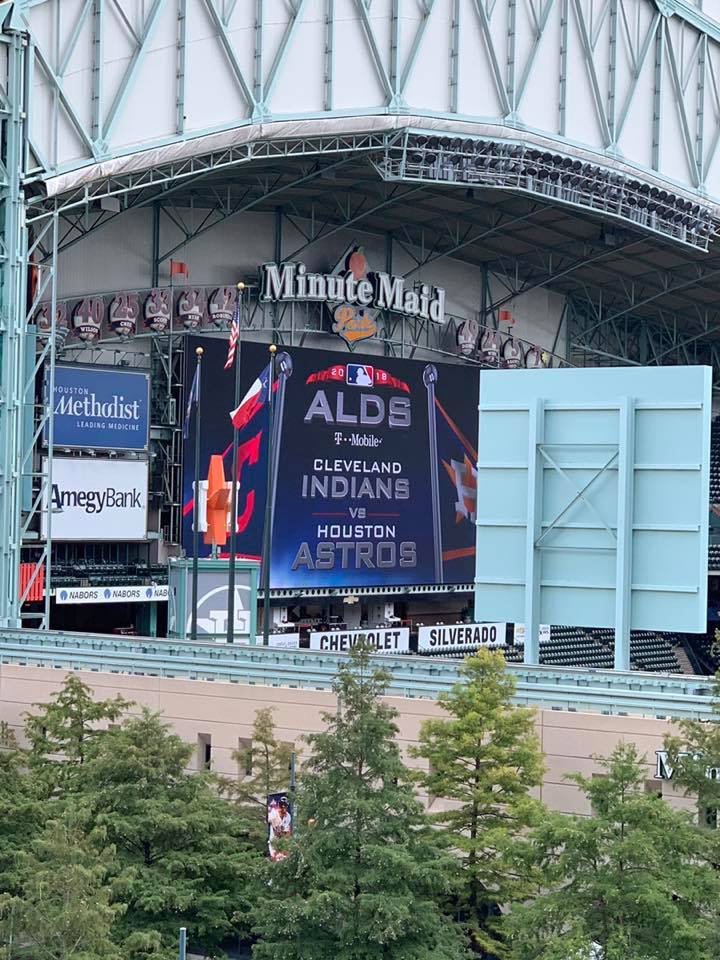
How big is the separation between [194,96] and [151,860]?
32475mm

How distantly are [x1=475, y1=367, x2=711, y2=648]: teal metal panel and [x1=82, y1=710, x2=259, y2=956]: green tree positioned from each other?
616 centimetres

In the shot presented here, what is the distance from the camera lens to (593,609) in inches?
1053

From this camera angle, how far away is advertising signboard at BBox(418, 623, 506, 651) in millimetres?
69812

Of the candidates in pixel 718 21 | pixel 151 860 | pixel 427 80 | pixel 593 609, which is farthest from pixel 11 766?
pixel 718 21

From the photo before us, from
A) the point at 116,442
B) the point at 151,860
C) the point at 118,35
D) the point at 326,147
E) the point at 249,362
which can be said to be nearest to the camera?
the point at 151,860

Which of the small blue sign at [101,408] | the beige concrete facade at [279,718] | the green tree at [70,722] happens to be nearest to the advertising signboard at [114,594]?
the small blue sign at [101,408]

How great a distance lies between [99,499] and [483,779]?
128 ft

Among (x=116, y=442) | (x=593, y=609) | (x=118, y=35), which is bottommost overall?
(x=593, y=609)

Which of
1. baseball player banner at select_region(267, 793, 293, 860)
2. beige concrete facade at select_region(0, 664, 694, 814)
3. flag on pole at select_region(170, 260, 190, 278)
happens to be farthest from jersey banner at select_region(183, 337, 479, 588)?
baseball player banner at select_region(267, 793, 293, 860)

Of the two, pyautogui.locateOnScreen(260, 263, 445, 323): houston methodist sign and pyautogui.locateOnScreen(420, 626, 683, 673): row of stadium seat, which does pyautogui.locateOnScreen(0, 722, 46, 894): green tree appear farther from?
pyautogui.locateOnScreen(420, 626, 683, 673): row of stadium seat

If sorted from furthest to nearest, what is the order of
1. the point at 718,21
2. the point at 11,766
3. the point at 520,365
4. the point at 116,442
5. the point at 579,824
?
the point at 520,365 < the point at 718,21 < the point at 116,442 < the point at 11,766 < the point at 579,824

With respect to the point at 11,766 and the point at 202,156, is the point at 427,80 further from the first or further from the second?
the point at 11,766

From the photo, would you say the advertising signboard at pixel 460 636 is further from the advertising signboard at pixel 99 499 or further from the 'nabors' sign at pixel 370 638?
the advertising signboard at pixel 99 499

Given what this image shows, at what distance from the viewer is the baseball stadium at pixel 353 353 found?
26.8m
